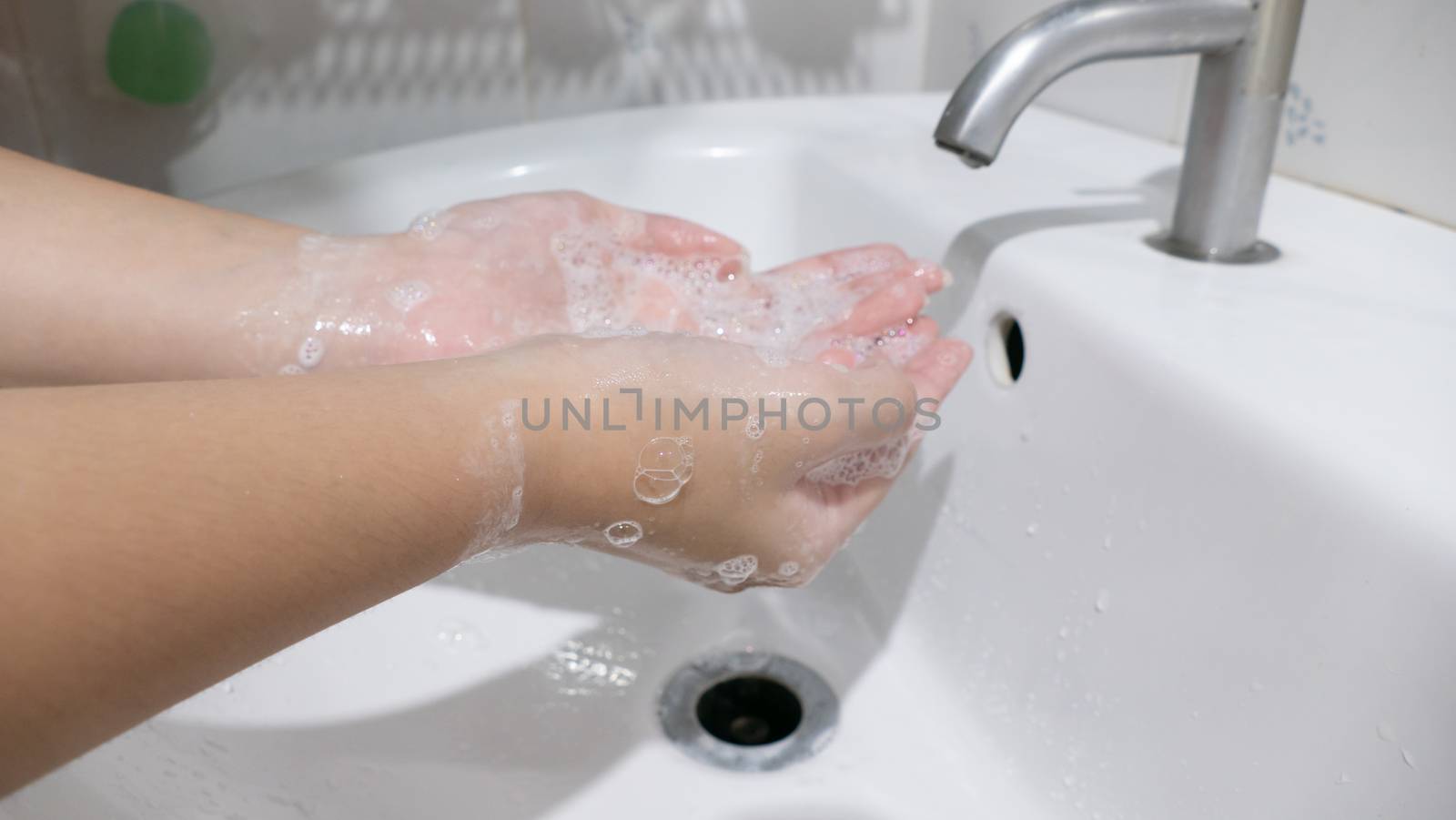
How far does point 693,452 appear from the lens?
1.27 ft

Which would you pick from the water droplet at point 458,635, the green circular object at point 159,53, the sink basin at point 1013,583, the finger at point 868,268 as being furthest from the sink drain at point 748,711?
the green circular object at point 159,53

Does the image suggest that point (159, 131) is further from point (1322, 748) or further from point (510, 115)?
point (1322, 748)

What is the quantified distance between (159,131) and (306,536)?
1.73 ft

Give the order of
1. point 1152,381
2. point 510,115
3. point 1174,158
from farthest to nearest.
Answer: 1. point 510,115
2. point 1174,158
3. point 1152,381

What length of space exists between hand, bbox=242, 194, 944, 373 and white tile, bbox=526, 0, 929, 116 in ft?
0.88

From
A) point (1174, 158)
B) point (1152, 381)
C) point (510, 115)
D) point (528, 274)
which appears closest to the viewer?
point (1152, 381)

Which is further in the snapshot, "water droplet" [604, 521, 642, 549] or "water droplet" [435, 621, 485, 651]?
"water droplet" [435, 621, 485, 651]

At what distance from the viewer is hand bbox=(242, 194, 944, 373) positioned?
1.57 ft

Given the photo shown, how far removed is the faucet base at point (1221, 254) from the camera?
49cm

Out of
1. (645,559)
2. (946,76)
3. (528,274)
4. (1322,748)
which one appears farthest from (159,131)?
(1322,748)

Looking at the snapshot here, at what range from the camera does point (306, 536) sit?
28 cm

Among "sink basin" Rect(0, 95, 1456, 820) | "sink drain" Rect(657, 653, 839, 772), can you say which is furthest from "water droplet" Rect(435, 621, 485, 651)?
"sink drain" Rect(657, 653, 839, 772)

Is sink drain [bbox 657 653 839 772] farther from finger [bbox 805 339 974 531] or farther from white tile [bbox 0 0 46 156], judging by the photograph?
white tile [bbox 0 0 46 156]

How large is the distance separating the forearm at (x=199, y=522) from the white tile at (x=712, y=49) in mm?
509
